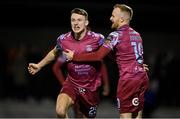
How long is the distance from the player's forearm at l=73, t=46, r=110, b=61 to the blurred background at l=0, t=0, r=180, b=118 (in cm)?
528

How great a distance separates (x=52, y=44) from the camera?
55.3ft

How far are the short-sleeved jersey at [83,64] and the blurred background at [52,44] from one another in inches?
185

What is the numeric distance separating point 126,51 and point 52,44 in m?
9.41

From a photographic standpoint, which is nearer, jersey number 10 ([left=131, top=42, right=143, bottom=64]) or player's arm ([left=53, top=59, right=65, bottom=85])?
jersey number 10 ([left=131, top=42, right=143, bottom=64])

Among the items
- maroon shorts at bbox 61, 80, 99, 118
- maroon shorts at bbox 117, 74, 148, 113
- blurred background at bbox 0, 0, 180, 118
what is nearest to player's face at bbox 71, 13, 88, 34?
maroon shorts at bbox 61, 80, 99, 118

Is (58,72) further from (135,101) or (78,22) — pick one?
(135,101)


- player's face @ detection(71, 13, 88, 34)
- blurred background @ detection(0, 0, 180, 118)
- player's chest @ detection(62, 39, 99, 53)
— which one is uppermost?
player's face @ detection(71, 13, 88, 34)

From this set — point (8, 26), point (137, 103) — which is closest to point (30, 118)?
point (137, 103)

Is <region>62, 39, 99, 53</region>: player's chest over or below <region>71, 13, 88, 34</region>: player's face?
below

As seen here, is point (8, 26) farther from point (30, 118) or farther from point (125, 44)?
point (125, 44)

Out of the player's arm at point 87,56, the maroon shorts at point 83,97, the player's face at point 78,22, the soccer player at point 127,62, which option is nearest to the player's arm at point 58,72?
the maroon shorts at point 83,97

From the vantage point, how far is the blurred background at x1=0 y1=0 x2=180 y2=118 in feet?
47.5

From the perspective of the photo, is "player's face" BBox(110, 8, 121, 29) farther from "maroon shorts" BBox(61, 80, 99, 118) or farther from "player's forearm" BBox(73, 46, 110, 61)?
"maroon shorts" BBox(61, 80, 99, 118)

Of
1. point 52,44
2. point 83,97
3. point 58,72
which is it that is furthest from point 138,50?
point 52,44
